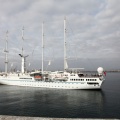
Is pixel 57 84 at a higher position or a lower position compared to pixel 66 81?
lower

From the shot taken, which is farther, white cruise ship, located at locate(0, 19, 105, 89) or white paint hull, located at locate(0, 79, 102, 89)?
white cruise ship, located at locate(0, 19, 105, 89)

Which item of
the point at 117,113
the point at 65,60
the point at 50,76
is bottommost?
the point at 117,113

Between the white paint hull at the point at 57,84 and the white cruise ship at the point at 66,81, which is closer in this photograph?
the white paint hull at the point at 57,84

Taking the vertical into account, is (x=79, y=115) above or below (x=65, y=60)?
below

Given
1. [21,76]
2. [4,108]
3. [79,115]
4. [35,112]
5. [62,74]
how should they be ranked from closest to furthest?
[79,115] < [35,112] < [4,108] < [62,74] < [21,76]

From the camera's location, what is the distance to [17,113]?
3428cm

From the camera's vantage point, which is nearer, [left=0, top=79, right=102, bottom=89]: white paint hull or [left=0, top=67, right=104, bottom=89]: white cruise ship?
[left=0, top=79, right=102, bottom=89]: white paint hull

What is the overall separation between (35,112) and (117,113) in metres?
15.1

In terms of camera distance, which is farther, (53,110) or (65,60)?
(65,60)

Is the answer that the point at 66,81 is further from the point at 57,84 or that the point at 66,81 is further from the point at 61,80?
the point at 57,84

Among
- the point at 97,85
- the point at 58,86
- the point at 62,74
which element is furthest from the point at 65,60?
the point at 97,85

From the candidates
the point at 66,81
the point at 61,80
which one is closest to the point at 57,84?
the point at 61,80

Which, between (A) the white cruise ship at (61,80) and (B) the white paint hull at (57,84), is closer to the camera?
(B) the white paint hull at (57,84)

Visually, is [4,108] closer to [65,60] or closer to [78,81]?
[78,81]
